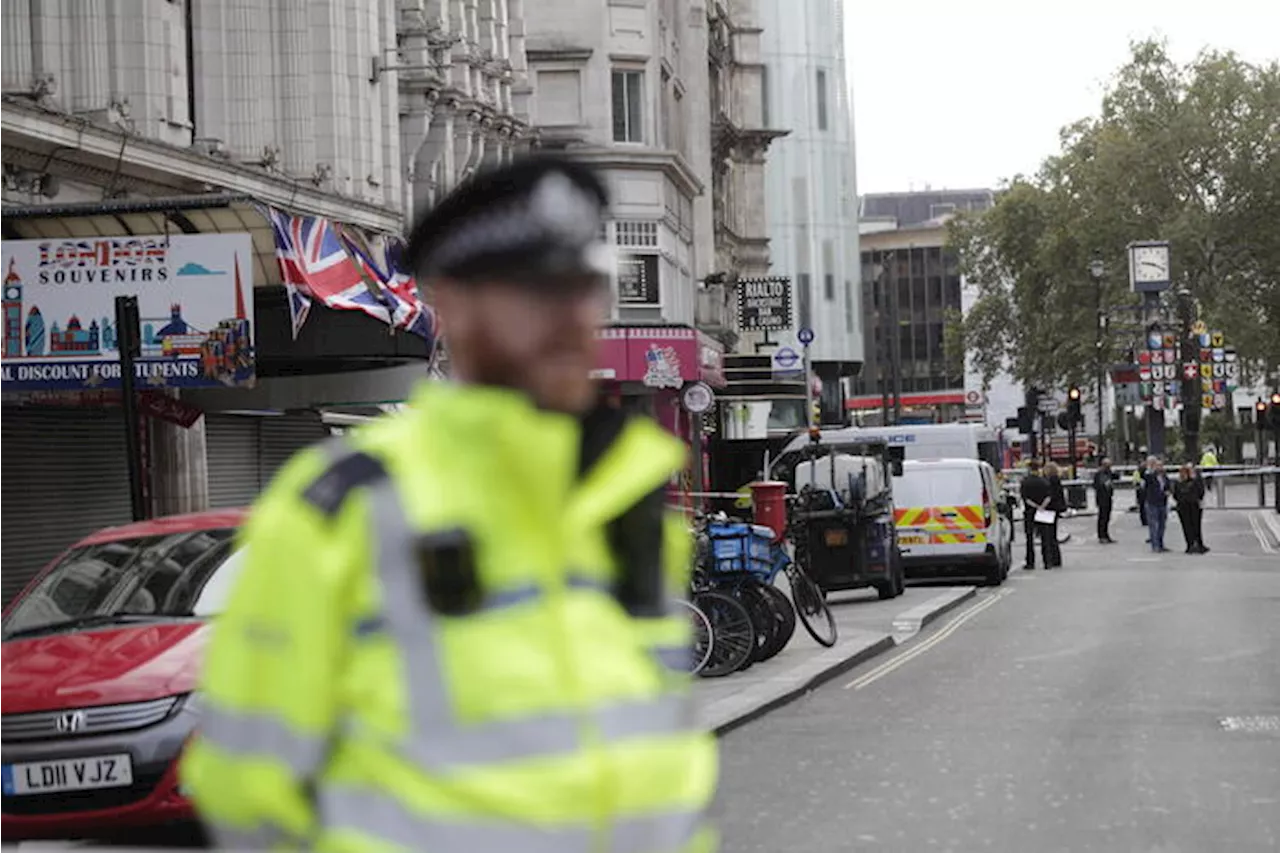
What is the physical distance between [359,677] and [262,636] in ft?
0.37

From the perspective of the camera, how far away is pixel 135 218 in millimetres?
19297

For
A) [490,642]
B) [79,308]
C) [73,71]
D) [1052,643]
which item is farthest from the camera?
[73,71]

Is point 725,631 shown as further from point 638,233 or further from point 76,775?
point 638,233

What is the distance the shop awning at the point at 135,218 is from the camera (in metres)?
19.1

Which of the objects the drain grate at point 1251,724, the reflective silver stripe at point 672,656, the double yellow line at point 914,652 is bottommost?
the double yellow line at point 914,652

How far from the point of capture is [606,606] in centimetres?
297

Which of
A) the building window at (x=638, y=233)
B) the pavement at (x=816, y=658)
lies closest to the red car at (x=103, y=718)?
the pavement at (x=816, y=658)

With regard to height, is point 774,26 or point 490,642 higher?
point 774,26

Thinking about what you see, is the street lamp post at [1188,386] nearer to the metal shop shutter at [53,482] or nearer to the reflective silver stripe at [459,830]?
the metal shop shutter at [53,482]

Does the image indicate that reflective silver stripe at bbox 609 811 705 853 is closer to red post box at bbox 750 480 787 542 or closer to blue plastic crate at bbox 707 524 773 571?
blue plastic crate at bbox 707 524 773 571

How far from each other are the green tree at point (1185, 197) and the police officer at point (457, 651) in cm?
9409

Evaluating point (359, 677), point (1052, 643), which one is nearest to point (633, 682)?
point (359, 677)

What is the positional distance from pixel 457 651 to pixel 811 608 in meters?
19.2

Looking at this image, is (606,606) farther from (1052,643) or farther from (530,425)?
(1052,643)
